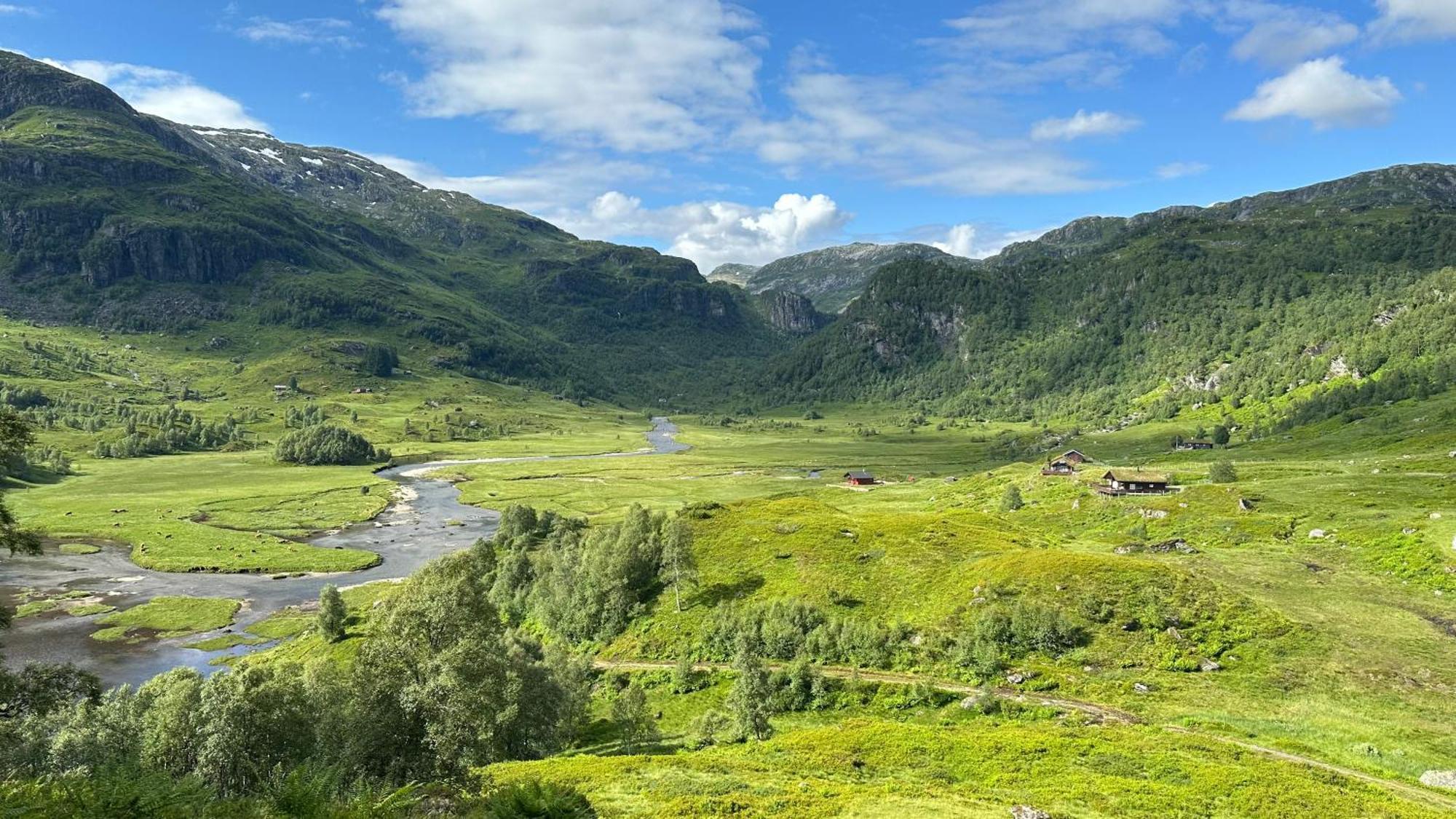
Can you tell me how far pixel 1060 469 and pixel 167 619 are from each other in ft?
548

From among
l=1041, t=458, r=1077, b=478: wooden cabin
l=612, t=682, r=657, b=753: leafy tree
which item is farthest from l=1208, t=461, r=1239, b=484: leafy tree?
l=612, t=682, r=657, b=753: leafy tree

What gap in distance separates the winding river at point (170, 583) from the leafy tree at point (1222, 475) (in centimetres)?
14313

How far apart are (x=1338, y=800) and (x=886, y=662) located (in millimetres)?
34366

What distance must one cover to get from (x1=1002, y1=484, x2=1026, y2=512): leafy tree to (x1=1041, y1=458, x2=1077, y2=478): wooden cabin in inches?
821

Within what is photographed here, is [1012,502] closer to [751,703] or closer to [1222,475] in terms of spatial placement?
[1222,475]

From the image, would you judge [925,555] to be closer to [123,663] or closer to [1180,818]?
[1180,818]

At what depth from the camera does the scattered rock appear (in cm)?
3331

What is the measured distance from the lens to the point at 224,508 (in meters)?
176

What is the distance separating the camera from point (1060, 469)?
510 ft

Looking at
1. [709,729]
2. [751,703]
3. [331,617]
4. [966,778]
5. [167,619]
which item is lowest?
[167,619]

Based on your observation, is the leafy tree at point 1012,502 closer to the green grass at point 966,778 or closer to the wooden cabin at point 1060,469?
the wooden cabin at point 1060,469

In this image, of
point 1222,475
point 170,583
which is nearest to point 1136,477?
point 1222,475

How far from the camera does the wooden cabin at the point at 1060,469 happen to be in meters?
148

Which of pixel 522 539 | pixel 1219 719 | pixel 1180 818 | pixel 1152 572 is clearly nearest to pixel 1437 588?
pixel 1152 572
